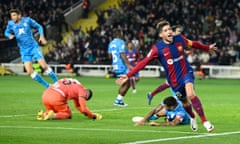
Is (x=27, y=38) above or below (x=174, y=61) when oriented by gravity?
above

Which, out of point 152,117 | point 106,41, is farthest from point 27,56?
point 106,41

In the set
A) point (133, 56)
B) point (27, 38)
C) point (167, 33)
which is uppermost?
point (167, 33)

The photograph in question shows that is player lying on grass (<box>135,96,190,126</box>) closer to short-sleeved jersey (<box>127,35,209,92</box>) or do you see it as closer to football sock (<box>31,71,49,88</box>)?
short-sleeved jersey (<box>127,35,209,92</box>)

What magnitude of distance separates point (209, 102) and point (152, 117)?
22.9ft

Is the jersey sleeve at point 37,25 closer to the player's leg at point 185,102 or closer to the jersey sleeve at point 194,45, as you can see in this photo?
the jersey sleeve at point 194,45

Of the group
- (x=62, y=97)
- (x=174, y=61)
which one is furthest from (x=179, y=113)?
(x=62, y=97)

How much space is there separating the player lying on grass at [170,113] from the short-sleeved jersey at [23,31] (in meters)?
8.74

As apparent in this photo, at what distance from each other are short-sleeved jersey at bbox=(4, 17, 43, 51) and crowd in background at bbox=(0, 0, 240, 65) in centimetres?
2089

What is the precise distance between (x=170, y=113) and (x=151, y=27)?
3340 centimetres

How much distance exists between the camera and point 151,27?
49438 mm

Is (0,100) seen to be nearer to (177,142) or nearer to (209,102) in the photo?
(209,102)

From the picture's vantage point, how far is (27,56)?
2534 cm

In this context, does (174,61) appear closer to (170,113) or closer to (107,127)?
(170,113)

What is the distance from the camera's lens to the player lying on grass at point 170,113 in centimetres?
1580
